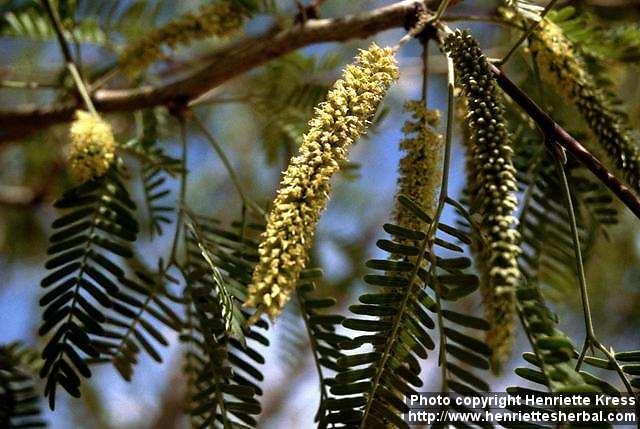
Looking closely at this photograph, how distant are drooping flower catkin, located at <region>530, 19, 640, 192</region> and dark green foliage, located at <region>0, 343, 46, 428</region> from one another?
0.87 metres

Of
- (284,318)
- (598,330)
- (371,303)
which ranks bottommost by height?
(371,303)

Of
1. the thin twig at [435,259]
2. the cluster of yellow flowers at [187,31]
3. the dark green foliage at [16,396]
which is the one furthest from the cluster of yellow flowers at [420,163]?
the dark green foliage at [16,396]

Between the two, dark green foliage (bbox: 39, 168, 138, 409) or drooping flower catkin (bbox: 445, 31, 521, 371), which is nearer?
drooping flower catkin (bbox: 445, 31, 521, 371)

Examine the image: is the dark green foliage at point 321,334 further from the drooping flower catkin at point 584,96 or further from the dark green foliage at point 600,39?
the dark green foliage at point 600,39

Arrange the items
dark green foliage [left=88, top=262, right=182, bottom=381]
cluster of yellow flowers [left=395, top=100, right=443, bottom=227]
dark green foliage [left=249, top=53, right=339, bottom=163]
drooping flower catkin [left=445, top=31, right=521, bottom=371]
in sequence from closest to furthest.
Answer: drooping flower catkin [left=445, top=31, right=521, bottom=371] < cluster of yellow flowers [left=395, top=100, right=443, bottom=227] < dark green foliage [left=88, top=262, right=182, bottom=381] < dark green foliage [left=249, top=53, right=339, bottom=163]

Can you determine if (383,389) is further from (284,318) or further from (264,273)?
(284,318)

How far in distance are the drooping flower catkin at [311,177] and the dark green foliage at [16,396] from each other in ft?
1.81

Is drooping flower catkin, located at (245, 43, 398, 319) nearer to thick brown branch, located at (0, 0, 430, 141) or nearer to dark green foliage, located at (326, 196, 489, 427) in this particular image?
dark green foliage, located at (326, 196, 489, 427)

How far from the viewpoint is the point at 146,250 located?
7.59 ft

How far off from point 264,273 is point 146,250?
182cm

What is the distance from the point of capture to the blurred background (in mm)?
1289

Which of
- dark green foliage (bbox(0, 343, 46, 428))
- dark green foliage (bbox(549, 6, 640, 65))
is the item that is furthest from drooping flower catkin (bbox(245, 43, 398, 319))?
dark green foliage (bbox(0, 343, 46, 428))

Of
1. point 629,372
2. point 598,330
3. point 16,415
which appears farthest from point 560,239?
point 598,330

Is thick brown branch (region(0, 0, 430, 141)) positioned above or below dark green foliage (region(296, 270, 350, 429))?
above
